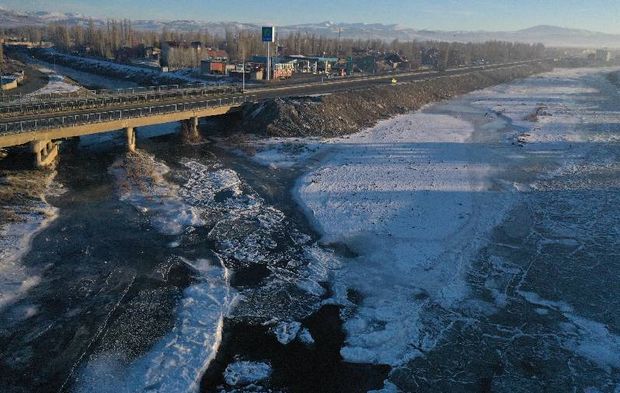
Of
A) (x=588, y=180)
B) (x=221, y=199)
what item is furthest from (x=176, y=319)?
(x=588, y=180)

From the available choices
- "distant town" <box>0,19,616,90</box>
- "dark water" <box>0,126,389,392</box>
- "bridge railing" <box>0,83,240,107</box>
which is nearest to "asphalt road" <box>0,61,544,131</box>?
"bridge railing" <box>0,83,240,107</box>

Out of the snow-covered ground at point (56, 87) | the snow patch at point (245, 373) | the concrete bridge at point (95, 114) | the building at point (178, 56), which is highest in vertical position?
the building at point (178, 56)

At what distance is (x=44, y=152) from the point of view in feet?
116

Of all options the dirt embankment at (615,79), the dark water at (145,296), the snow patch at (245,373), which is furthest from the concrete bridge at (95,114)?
the dirt embankment at (615,79)

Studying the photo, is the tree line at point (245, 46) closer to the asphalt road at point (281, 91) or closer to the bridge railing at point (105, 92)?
the asphalt road at point (281, 91)

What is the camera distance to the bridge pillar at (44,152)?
34062 millimetres

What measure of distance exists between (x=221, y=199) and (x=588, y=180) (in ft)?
91.7

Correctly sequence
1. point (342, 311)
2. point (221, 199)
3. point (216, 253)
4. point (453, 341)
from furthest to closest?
1. point (221, 199)
2. point (216, 253)
3. point (342, 311)
4. point (453, 341)

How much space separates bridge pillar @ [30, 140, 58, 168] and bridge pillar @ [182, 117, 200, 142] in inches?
472

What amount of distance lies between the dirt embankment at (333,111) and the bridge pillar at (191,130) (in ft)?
16.0

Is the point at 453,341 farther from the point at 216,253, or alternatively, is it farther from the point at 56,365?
the point at 56,365

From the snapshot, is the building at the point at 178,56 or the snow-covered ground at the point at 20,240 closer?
the snow-covered ground at the point at 20,240

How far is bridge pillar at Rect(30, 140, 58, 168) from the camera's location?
112 ft

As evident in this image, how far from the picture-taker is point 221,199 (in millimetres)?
32031
